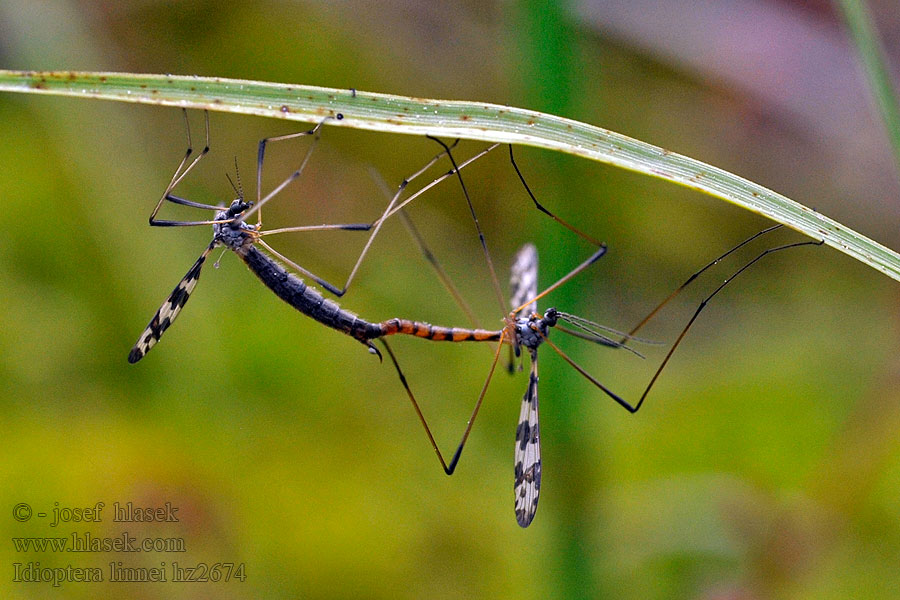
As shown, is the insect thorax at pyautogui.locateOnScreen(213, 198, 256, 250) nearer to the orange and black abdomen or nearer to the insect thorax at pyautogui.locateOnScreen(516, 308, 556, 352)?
the orange and black abdomen

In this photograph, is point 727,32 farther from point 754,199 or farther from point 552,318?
point 754,199

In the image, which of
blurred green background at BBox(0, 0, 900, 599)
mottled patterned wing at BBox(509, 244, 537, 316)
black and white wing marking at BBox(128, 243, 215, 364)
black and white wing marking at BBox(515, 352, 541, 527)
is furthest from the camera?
blurred green background at BBox(0, 0, 900, 599)

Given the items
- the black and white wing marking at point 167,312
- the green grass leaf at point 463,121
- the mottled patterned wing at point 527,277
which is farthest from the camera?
the mottled patterned wing at point 527,277

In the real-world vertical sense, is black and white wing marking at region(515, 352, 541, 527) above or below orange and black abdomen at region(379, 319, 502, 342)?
below

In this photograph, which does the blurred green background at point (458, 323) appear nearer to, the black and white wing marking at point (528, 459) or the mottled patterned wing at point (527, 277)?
the mottled patterned wing at point (527, 277)

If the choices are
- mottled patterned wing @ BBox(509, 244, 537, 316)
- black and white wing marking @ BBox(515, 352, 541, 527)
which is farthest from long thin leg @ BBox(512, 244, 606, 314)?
black and white wing marking @ BBox(515, 352, 541, 527)

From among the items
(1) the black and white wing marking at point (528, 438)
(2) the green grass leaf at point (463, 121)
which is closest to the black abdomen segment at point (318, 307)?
(1) the black and white wing marking at point (528, 438)

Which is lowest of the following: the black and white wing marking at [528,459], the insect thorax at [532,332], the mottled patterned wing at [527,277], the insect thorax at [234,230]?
the black and white wing marking at [528,459]
